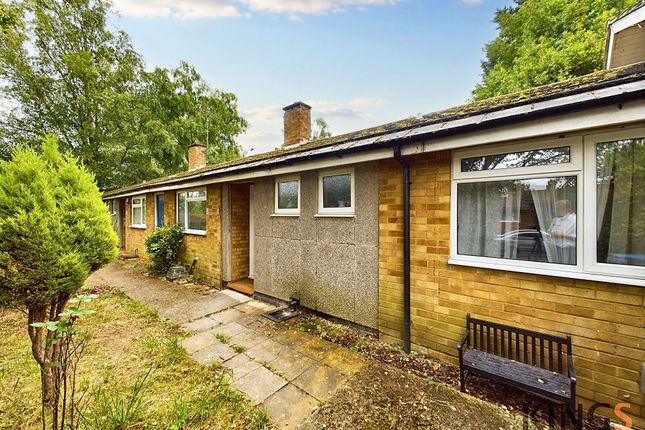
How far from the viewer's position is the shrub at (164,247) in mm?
8383

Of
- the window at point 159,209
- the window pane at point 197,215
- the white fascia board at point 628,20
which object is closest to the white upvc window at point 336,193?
the window pane at point 197,215

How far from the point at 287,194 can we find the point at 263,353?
10.5 ft

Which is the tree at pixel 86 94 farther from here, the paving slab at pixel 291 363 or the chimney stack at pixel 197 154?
the paving slab at pixel 291 363

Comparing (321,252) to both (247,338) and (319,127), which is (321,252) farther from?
(319,127)

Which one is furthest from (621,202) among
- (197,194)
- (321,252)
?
(197,194)

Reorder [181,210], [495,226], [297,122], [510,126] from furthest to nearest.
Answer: [181,210] < [297,122] < [495,226] < [510,126]

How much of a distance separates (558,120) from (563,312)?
203 centimetres

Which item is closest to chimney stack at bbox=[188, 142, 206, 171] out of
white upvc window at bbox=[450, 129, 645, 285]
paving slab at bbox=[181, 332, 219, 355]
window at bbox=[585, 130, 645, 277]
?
paving slab at bbox=[181, 332, 219, 355]

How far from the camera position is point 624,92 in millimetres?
2029

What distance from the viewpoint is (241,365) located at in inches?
137

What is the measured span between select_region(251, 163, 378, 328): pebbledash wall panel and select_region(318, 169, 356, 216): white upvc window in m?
0.11

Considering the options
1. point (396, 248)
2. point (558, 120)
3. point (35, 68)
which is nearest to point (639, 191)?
point (558, 120)

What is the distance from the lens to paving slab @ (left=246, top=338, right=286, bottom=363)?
364cm

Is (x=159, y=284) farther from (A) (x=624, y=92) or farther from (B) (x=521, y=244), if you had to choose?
(A) (x=624, y=92)
